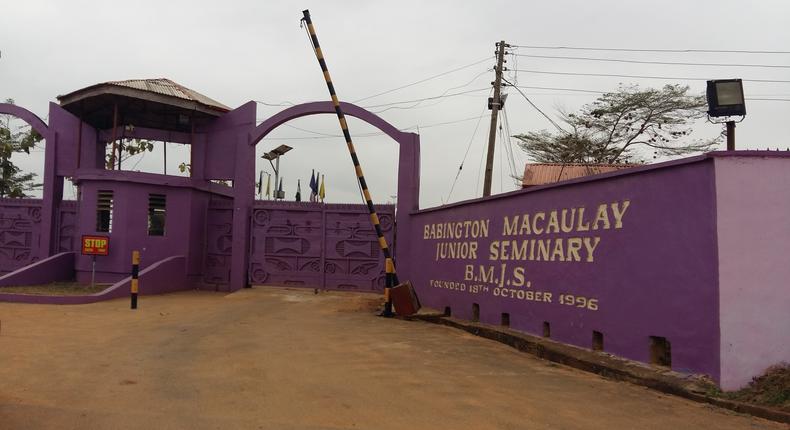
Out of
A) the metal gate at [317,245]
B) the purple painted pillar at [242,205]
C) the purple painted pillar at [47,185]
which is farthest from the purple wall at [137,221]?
the metal gate at [317,245]

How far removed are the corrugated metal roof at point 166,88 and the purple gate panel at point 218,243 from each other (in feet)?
9.95

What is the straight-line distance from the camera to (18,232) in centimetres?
1722

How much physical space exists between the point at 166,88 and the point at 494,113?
11.7 meters

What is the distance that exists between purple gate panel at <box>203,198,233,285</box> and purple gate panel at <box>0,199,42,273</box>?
553 centimetres

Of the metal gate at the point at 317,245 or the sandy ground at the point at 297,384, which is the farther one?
the metal gate at the point at 317,245

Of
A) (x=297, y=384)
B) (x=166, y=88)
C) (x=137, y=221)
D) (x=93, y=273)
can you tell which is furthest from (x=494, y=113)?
(x=297, y=384)

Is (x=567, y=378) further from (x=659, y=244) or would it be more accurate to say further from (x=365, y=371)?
(x=365, y=371)

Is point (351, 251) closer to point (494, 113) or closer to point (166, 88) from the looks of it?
point (166, 88)

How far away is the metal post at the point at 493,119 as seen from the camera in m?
20.8

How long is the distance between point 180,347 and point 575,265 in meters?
5.05

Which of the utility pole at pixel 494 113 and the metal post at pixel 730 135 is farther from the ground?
the utility pole at pixel 494 113

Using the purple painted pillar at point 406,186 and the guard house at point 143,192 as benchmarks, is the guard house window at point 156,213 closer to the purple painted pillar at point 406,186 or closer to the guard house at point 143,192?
the guard house at point 143,192

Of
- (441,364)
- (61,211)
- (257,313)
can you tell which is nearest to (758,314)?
(441,364)

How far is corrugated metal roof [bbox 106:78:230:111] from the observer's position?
15.0 m
